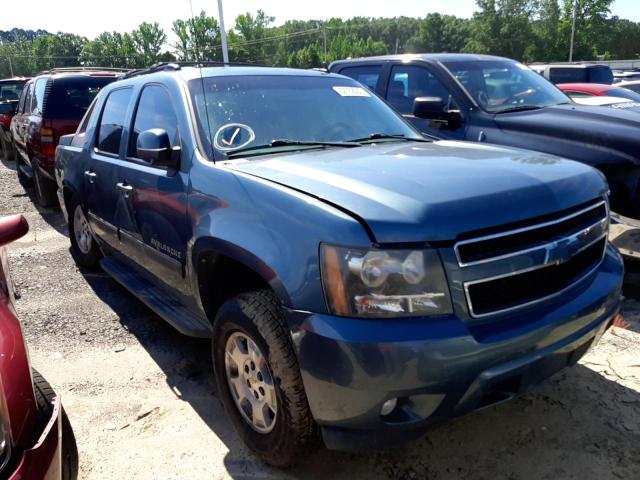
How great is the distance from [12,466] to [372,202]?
1.47 meters

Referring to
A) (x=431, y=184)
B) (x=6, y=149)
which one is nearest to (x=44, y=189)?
(x=6, y=149)

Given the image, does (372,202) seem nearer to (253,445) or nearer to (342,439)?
(342,439)

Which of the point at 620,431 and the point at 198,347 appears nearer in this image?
the point at 620,431

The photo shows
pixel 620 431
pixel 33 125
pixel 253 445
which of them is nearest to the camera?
pixel 253 445

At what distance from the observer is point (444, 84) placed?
18.1 feet

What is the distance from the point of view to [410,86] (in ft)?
19.3

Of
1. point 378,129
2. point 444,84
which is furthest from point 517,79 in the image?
point 378,129

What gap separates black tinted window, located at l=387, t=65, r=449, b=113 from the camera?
18.4ft

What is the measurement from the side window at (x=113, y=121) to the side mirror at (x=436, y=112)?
2.53 metres

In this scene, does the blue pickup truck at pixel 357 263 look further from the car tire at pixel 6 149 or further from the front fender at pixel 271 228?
the car tire at pixel 6 149

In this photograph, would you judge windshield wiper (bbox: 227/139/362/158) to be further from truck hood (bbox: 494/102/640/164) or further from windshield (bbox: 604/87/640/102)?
windshield (bbox: 604/87/640/102)

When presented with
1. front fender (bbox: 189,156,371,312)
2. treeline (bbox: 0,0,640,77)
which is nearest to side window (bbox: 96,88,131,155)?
front fender (bbox: 189,156,371,312)

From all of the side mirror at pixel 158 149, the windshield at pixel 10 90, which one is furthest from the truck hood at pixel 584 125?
the windshield at pixel 10 90

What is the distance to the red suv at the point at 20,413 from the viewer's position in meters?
1.67
